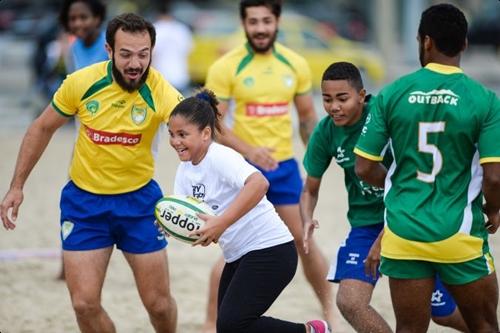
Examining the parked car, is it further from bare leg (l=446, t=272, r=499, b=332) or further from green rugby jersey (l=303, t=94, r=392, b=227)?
bare leg (l=446, t=272, r=499, b=332)

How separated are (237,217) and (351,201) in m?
1.13

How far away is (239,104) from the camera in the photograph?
26.6ft

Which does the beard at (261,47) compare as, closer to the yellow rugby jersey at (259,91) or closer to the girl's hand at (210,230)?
the yellow rugby jersey at (259,91)

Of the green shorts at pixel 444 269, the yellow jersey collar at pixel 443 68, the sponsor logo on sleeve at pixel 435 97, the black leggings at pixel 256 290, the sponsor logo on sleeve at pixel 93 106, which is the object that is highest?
the yellow jersey collar at pixel 443 68

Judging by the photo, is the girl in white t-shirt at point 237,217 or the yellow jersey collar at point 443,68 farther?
the girl in white t-shirt at point 237,217

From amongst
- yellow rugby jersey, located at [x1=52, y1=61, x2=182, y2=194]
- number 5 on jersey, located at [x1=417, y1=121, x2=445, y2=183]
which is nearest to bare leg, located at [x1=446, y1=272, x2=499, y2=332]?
number 5 on jersey, located at [x1=417, y1=121, x2=445, y2=183]

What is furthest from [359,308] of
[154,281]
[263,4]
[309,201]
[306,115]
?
[263,4]

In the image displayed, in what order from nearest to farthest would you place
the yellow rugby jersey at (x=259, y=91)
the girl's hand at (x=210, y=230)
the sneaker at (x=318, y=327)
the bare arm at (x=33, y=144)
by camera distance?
the girl's hand at (x=210, y=230), the sneaker at (x=318, y=327), the bare arm at (x=33, y=144), the yellow rugby jersey at (x=259, y=91)

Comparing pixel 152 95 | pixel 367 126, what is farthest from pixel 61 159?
pixel 367 126

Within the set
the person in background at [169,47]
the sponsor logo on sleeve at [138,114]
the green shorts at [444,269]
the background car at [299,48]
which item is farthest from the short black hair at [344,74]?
the background car at [299,48]

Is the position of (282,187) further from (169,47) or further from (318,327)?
(169,47)

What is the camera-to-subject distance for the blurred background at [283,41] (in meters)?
20.2

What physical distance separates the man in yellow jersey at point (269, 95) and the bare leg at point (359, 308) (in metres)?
1.66

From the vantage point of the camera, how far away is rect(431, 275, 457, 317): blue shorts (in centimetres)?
632
